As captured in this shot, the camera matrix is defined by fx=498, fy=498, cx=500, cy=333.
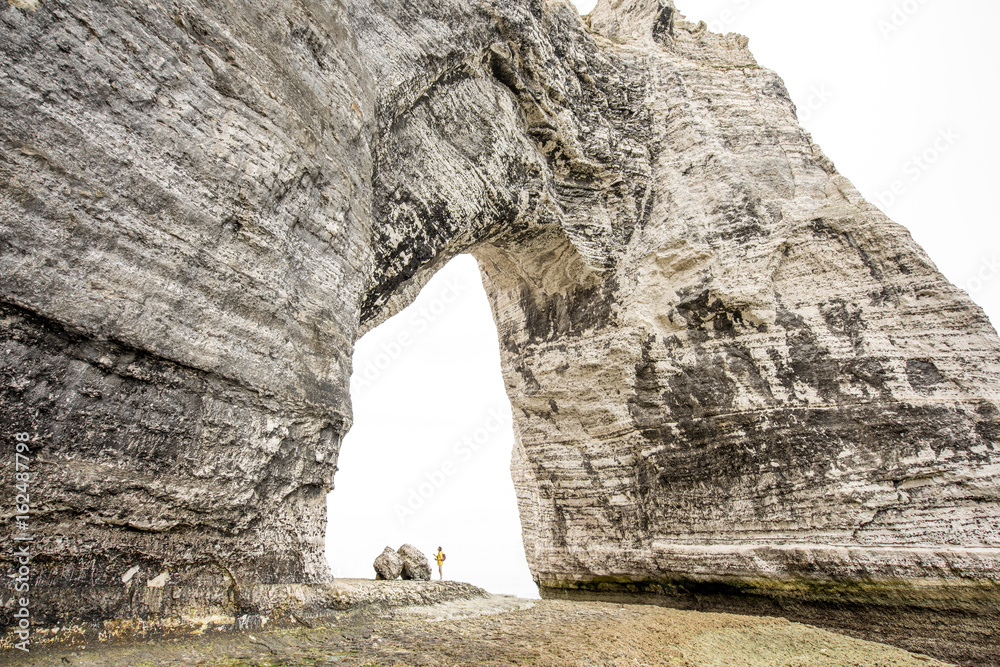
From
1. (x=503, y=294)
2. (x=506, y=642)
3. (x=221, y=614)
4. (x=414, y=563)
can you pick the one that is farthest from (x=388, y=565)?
(x=503, y=294)

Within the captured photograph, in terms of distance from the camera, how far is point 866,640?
Result: 432 centimetres

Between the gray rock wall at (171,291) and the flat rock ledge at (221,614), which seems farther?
the gray rock wall at (171,291)

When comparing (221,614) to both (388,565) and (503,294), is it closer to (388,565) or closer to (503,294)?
(388,565)

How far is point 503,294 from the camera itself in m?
7.94

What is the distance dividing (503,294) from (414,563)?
4.08 meters

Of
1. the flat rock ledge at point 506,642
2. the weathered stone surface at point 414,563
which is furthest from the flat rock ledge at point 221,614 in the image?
the weathered stone surface at point 414,563

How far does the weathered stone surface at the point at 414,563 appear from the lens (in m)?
5.66

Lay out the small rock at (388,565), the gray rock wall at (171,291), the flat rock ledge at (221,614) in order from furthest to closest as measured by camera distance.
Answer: the small rock at (388,565)
the gray rock wall at (171,291)
the flat rock ledge at (221,614)

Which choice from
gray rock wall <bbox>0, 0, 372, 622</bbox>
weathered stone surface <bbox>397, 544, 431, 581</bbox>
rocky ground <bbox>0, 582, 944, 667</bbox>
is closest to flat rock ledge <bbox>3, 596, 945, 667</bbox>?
rocky ground <bbox>0, 582, 944, 667</bbox>

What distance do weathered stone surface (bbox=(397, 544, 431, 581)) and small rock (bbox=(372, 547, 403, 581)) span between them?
0.21 ft

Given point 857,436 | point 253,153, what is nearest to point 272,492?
point 253,153

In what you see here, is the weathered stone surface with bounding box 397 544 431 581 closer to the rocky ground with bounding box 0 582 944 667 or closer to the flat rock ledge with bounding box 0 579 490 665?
the rocky ground with bounding box 0 582 944 667

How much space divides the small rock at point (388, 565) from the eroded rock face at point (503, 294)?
2.29m

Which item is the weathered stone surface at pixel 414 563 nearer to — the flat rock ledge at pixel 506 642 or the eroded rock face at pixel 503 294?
the flat rock ledge at pixel 506 642
